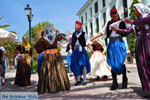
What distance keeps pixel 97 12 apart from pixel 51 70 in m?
30.0

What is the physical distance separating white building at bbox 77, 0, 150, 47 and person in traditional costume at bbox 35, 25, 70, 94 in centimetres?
2096

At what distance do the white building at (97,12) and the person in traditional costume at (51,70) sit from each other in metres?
21.0

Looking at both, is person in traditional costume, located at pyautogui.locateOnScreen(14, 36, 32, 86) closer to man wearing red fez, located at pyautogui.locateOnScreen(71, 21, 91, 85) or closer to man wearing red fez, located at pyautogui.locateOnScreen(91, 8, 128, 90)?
man wearing red fez, located at pyautogui.locateOnScreen(71, 21, 91, 85)

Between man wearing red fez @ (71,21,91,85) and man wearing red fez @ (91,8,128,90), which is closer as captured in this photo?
man wearing red fez @ (91,8,128,90)

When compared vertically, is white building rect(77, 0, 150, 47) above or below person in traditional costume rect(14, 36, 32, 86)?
above

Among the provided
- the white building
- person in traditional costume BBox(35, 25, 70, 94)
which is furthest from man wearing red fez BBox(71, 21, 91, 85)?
the white building

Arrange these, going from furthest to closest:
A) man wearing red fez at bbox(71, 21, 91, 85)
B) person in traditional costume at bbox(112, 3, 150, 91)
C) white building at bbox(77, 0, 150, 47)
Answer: white building at bbox(77, 0, 150, 47), man wearing red fez at bbox(71, 21, 91, 85), person in traditional costume at bbox(112, 3, 150, 91)

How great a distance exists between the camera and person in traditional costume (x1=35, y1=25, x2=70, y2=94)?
482cm

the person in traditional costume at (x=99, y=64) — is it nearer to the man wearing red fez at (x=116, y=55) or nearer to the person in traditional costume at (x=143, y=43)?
the man wearing red fez at (x=116, y=55)

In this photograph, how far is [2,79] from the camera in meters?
7.54

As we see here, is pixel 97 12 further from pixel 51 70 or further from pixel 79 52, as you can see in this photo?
pixel 51 70

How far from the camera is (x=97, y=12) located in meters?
33.6

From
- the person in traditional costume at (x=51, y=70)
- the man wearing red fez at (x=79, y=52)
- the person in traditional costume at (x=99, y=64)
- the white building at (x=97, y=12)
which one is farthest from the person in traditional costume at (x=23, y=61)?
the white building at (x=97, y=12)

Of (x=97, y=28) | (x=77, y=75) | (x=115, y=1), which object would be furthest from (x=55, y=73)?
(x=97, y=28)
